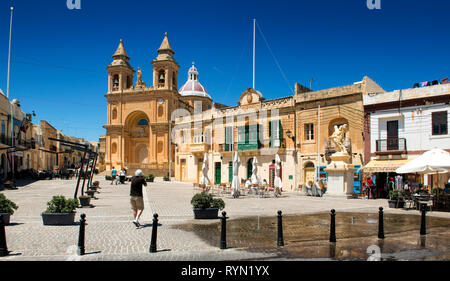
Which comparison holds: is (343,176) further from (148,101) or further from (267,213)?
(148,101)

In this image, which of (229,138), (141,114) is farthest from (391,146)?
(141,114)

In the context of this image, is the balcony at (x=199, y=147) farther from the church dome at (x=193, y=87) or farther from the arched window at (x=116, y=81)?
the church dome at (x=193, y=87)

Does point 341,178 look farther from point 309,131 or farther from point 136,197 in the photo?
point 136,197

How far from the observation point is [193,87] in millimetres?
71375

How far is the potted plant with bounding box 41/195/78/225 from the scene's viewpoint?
35.1ft

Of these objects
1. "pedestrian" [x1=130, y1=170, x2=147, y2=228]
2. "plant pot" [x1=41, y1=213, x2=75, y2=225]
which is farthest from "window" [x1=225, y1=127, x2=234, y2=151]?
"plant pot" [x1=41, y1=213, x2=75, y2=225]

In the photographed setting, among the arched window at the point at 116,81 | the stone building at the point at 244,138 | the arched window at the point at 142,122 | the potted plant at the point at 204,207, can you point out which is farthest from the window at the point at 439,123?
the arched window at the point at 116,81

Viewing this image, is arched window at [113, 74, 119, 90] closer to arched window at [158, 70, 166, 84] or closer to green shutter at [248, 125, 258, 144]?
Answer: arched window at [158, 70, 166, 84]

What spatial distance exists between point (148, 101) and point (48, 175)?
1940 centimetres

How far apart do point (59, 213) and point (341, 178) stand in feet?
59.5

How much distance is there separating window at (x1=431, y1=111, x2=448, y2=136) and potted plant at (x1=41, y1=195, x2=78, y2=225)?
22.2 meters

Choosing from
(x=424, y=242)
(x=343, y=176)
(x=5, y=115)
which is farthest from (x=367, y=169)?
(x=5, y=115)

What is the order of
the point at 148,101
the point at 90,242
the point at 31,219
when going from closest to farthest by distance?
1. the point at 90,242
2. the point at 31,219
3. the point at 148,101

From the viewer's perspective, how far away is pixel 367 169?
2484 centimetres
